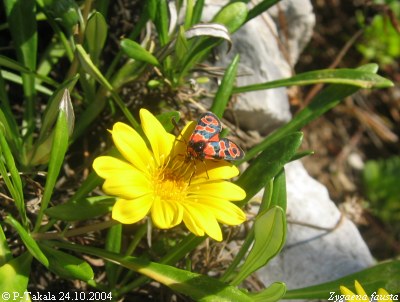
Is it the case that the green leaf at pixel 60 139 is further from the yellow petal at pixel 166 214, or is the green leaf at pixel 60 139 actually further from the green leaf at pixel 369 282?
the green leaf at pixel 369 282

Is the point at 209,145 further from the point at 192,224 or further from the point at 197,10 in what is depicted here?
the point at 197,10

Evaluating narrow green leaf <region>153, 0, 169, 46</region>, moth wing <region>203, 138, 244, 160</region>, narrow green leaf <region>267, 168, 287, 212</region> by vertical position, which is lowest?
narrow green leaf <region>267, 168, 287, 212</region>

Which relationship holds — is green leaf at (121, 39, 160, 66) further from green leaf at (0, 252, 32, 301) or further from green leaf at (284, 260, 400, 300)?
green leaf at (284, 260, 400, 300)

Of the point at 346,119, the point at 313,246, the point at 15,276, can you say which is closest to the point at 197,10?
the point at 313,246

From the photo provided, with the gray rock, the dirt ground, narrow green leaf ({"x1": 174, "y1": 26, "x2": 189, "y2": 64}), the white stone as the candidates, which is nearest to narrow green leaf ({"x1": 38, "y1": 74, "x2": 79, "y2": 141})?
narrow green leaf ({"x1": 174, "y1": 26, "x2": 189, "y2": 64})

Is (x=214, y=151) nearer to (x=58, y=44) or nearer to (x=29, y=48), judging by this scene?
(x=29, y=48)

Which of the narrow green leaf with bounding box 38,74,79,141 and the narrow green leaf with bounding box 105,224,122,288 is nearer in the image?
the narrow green leaf with bounding box 38,74,79,141

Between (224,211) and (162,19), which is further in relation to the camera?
(162,19)
